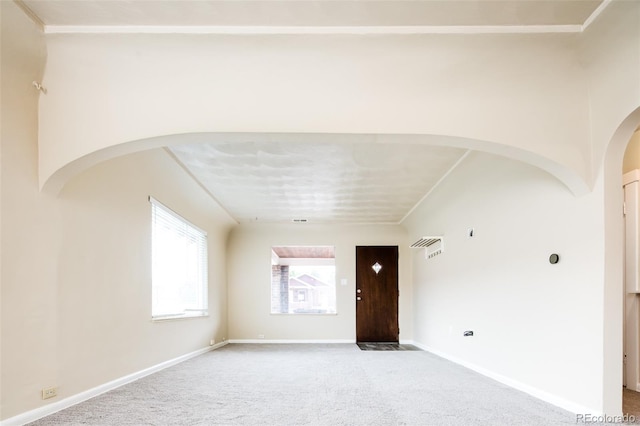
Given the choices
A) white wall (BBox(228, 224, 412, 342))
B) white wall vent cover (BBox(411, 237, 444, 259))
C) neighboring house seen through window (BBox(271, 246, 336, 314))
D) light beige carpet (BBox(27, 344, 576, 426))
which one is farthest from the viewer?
neighboring house seen through window (BBox(271, 246, 336, 314))

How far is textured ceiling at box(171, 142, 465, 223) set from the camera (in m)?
5.12

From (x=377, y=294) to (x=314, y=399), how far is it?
→ 20.1 feet

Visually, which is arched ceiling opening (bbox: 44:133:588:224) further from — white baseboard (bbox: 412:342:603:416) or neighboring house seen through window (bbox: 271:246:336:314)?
neighboring house seen through window (bbox: 271:246:336:314)

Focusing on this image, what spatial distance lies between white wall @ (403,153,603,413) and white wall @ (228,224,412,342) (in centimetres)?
301

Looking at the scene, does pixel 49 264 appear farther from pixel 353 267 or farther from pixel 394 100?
pixel 353 267

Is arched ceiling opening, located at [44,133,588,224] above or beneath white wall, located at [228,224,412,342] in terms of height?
above

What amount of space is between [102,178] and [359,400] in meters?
A: 3.07

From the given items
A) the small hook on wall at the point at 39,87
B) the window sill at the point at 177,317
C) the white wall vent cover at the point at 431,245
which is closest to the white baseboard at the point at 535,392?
the white wall vent cover at the point at 431,245

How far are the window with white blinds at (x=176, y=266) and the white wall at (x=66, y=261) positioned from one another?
277mm

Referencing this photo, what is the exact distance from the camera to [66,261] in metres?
3.68

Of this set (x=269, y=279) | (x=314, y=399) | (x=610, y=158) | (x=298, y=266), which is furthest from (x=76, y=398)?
(x=298, y=266)

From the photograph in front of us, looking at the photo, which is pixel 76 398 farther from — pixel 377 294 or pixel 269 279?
pixel 377 294

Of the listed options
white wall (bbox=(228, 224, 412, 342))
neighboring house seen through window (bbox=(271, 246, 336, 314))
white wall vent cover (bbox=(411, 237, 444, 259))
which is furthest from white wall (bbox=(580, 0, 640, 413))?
neighboring house seen through window (bbox=(271, 246, 336, 314))

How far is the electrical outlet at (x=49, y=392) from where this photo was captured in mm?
3336
